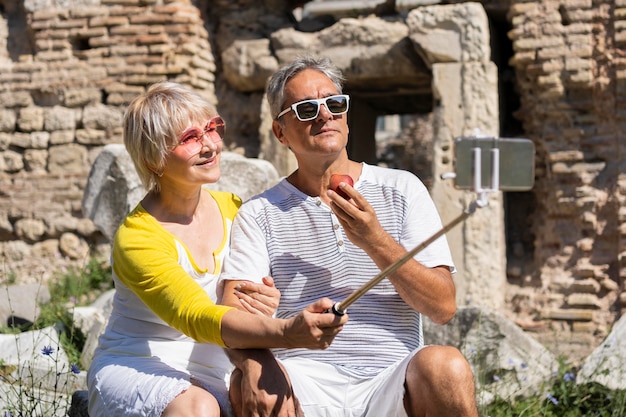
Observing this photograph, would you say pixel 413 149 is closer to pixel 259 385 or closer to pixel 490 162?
pixel 259 385

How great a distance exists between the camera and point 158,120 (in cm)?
304

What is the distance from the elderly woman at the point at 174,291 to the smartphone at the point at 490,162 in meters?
0.61

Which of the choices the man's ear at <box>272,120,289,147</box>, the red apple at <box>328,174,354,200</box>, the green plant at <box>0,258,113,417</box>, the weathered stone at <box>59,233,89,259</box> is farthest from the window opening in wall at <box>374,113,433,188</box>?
the red apple at <box>328,174,354,200</box>

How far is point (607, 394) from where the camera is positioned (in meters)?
4.29

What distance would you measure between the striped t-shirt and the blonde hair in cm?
34

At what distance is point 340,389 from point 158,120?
3.47 ft

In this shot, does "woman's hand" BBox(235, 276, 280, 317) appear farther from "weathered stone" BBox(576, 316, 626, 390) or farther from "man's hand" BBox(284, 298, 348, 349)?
"weathered stone" BBox(576, 316, 626, 390)

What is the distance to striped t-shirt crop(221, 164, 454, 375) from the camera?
9.72 ft

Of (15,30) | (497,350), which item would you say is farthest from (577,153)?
(15,30)

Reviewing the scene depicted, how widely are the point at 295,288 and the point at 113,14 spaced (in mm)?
5109

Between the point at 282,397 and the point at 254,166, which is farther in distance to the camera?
the point at 254,166

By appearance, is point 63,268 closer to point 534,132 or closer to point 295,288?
point 534,132

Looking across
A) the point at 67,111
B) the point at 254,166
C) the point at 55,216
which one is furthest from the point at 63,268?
the point at 254,166

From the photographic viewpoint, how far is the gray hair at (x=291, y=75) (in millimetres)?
3174
